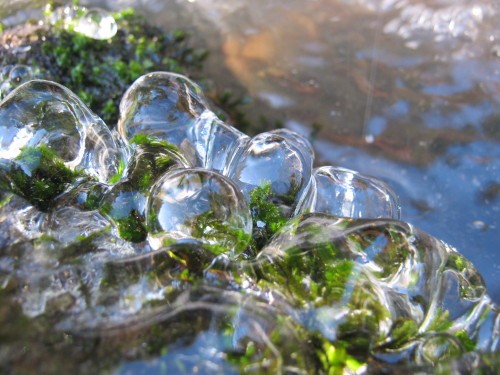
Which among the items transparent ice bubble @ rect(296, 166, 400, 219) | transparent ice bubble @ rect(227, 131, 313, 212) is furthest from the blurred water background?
transparent ice bubble @ rect(227, 131, 313, 212)

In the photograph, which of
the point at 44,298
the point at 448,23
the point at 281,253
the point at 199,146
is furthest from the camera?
the point at 448,23

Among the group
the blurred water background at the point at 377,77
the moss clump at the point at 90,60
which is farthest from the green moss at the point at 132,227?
the blurred water background at the point at 377,77

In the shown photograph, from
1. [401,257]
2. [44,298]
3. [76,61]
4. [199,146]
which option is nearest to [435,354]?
[401,257]

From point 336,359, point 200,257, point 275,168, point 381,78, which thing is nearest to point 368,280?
point 336,359

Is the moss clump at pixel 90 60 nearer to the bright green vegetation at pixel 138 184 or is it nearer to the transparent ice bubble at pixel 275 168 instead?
the bright green vegetation at pixel 138 184

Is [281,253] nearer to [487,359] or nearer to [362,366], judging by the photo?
[362,366]

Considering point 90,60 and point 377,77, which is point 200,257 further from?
point 377,77

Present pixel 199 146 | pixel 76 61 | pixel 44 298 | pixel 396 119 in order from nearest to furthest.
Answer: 1. pixel 44 298
2. pixel 199 146
3. pixel 76 61
4. pixel 396 119
